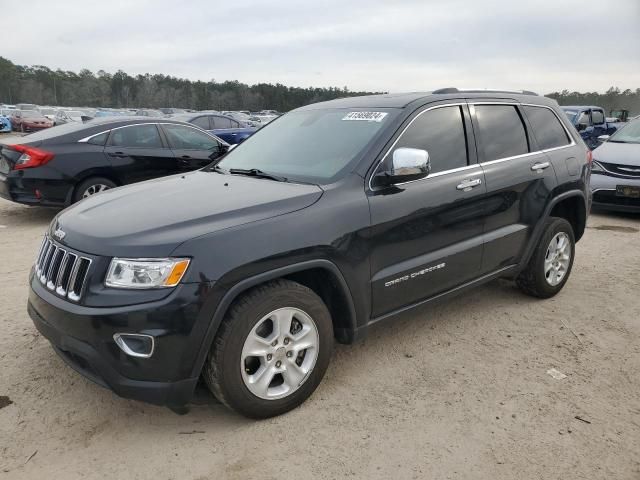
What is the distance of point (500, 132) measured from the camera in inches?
162

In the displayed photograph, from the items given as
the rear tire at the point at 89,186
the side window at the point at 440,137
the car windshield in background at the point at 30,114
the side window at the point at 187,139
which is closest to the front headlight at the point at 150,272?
the side window at the point at 440,137

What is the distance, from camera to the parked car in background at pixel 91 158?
23.0 feet

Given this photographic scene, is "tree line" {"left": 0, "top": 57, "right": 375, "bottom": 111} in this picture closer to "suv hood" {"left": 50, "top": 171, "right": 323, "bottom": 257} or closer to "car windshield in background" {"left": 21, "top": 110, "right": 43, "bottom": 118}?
"car windshield in background" {"left": 21, "top": 110, "right": 43, "bottom": 118}

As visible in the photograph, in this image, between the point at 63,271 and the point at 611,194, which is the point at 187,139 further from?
the point at 611,194

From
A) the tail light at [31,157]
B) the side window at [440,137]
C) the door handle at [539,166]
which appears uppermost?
the side window at [440,137]

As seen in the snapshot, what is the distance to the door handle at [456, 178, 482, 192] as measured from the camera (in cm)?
365

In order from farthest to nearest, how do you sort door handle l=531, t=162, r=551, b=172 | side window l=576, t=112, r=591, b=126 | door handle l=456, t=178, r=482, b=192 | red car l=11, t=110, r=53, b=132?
red car l=11, t=110, r=53, b=132 < side window l=576, t=112, r=591, b=126 < door handle l=531, t=162, r=551, b=172 < door handle l=456, t=178, r=482, b=192

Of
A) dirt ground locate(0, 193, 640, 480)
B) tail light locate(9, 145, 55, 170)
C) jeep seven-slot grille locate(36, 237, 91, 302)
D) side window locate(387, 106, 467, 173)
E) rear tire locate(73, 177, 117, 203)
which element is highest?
side window locate(387, 106, 467, 173)

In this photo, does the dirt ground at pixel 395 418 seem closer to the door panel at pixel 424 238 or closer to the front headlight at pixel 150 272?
the door panel at pixel 424 238

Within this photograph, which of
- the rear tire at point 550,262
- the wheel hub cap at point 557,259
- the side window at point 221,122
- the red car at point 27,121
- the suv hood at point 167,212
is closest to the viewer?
the suv hood at point 167,212

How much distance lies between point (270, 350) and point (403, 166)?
1326 mm

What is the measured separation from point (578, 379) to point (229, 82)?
100m

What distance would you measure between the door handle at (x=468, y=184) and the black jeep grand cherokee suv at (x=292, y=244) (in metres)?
0.01

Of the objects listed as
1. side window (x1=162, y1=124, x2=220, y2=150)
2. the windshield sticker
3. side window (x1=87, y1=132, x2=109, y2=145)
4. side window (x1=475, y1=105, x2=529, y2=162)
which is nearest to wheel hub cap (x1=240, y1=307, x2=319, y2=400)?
the windshield sticker
